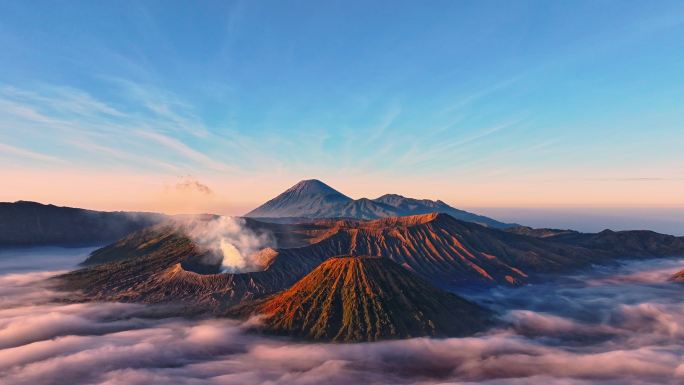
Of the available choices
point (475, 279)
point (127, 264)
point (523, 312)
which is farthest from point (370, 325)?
point (127, 264)

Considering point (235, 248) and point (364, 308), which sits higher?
point (235, 248)

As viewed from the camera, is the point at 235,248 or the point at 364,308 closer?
the point at 364,308

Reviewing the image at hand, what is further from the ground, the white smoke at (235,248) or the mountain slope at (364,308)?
the white smoke at (235,248)

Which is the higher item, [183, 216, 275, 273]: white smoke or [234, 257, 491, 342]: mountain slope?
[183, 216, 275, 273]: white smoke

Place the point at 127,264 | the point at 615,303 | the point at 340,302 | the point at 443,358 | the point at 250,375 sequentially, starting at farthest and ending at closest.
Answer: the point at 127,264 < the point at 615,303 < the point at 340,302 < the point at 443,358 < the point at 250,375

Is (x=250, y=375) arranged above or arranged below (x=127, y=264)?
below

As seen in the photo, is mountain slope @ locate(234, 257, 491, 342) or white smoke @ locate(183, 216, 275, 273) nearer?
mountain slope @ locate(234, 257, 491, 342)

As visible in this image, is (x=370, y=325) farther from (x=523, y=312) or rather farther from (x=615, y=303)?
(x=615, y=303)

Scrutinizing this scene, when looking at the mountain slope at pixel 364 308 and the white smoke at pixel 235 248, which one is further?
the white smoke at pixel 235 248
